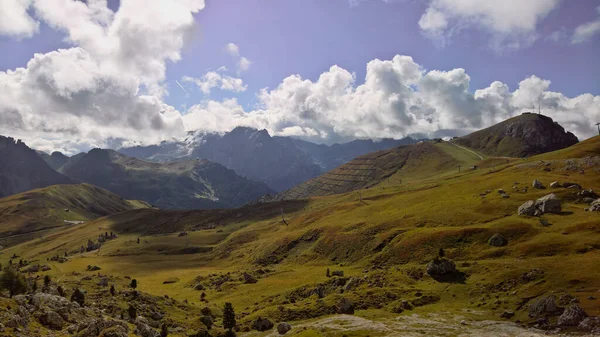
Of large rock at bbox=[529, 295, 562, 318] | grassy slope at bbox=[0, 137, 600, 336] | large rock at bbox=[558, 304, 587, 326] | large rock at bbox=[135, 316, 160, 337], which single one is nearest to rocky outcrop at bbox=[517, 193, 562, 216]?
grassy slope at bbox=[0, 137, 600, 336]

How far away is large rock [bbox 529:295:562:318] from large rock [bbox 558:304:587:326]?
88.6 inches

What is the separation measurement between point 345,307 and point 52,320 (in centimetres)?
4770

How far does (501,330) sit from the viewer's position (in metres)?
55.6

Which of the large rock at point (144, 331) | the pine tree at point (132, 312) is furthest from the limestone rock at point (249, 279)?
the large rock at point (144, 331)

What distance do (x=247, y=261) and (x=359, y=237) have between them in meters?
58.9

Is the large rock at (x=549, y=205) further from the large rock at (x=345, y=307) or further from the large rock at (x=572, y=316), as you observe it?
the large rock at (x=345, y=307)

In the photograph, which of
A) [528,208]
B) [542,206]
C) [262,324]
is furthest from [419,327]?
[542,206]

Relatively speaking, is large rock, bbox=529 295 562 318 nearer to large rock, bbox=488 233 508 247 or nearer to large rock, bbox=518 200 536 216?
large rock, bbox=488 233 508 247

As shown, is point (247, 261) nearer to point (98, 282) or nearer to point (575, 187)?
point (98, 282)

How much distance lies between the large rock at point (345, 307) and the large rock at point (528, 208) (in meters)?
63.8

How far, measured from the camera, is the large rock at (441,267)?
8412cm

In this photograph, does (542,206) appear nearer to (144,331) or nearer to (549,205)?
(549,205)

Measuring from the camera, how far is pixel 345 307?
73250 millimetres

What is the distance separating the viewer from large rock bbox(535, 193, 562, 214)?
103938 mm
